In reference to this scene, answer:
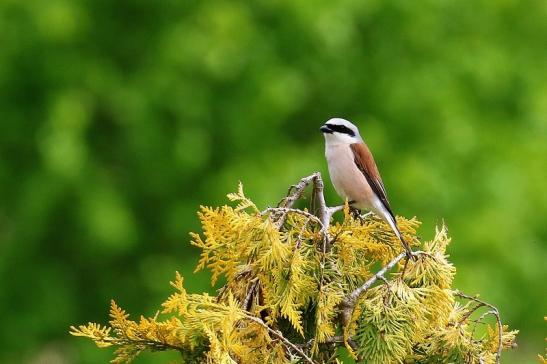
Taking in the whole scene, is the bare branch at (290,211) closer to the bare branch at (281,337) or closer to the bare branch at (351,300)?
the bare branch at (351,300)

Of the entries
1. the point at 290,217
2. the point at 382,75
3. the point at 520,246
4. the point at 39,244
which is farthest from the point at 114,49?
the point at 290,217

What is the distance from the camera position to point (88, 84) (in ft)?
36.4

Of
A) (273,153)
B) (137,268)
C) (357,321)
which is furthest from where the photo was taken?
(137,268)

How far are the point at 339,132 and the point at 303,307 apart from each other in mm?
2200

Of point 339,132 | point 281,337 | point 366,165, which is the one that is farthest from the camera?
point 339,132

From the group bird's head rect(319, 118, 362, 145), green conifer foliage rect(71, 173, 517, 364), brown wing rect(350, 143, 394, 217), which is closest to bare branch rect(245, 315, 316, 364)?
green conifer foliage rect(71, 173, 517, 364)

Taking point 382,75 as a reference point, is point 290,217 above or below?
below

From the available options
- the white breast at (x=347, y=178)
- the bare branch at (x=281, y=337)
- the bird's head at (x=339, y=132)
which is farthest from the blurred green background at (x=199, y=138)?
the bare branch at (x=281, y=337)

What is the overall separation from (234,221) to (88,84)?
806 cm

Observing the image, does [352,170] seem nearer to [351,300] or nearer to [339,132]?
[339,132]

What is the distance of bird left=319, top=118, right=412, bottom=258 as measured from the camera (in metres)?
4.91

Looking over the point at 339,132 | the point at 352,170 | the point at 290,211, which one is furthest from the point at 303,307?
the point at 339,132

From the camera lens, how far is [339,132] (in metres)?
5.47

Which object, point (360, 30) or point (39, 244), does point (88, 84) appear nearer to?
point (39, 244)
